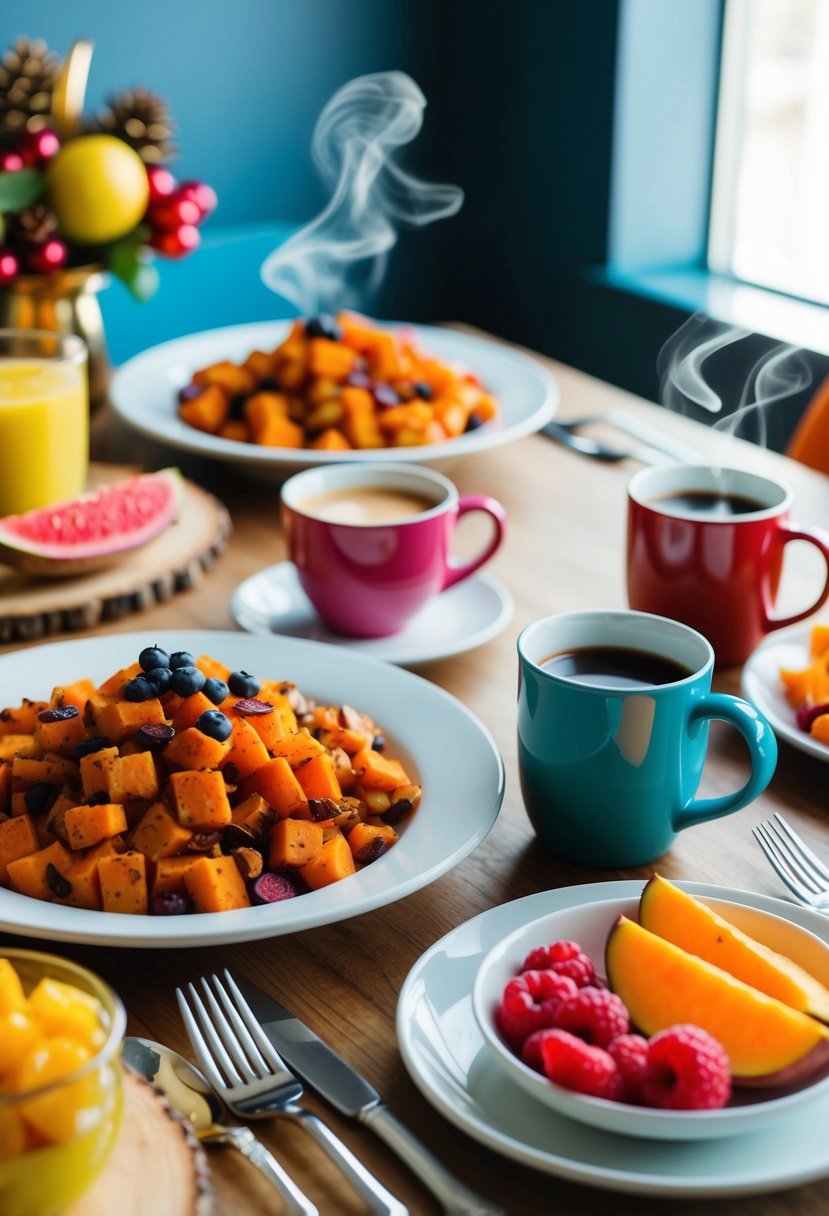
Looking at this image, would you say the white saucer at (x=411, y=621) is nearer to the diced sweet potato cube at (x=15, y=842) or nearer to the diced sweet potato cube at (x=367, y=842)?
the diced sweet potato cube at (x=367, y=842)

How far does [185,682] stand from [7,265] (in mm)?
1157

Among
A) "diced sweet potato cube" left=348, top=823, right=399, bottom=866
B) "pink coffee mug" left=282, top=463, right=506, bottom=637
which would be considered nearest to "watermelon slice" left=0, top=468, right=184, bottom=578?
"pink coffee mug" left=282, top=463, right=506, bottom=637

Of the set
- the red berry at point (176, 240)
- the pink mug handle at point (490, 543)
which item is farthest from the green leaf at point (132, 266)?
the pink mug handle at point (490, 543)

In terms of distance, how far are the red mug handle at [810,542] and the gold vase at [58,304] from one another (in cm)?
A: 123

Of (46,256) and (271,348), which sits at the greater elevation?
(46,256)

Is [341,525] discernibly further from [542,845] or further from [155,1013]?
[155,1013]

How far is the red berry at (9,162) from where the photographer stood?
1990mm

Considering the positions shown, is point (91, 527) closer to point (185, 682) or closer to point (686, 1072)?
point (185, 682)

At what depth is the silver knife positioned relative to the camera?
0.73 metres

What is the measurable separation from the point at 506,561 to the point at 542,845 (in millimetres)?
646

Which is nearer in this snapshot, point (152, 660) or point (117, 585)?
point (152, 660)

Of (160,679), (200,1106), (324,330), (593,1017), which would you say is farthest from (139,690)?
(324,330)

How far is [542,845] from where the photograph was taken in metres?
1.11

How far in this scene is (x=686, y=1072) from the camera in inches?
28.2
